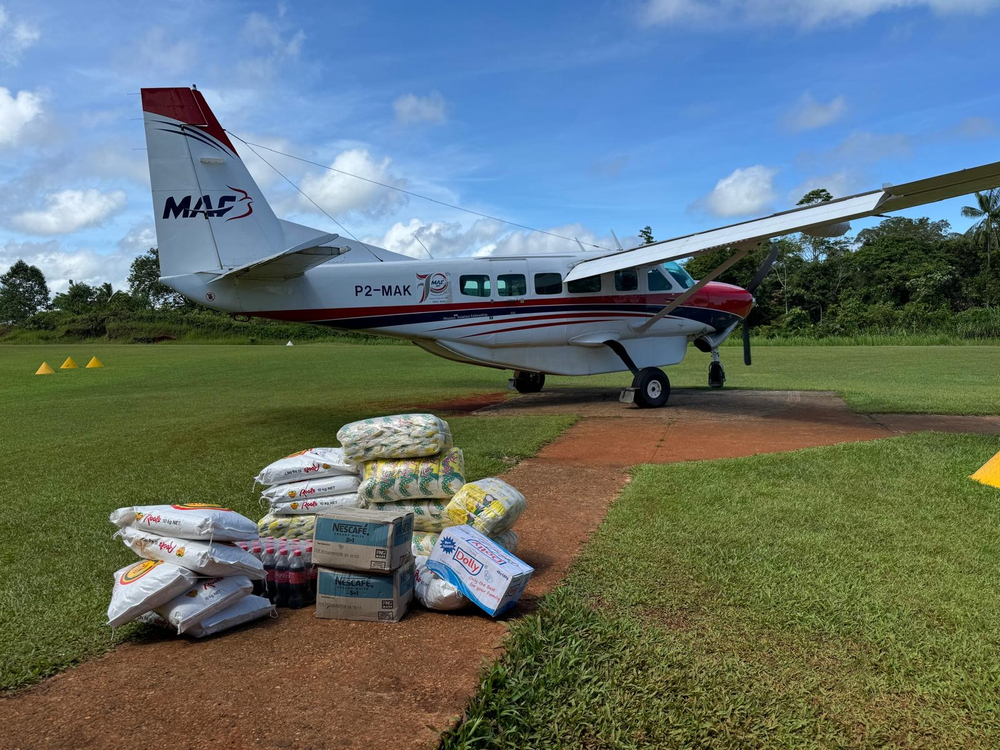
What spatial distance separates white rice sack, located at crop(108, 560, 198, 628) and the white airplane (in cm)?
683

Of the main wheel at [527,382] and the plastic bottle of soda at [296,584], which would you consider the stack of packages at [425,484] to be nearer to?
the plastic bottle of soda at [296,584]

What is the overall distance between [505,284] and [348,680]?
10904mm

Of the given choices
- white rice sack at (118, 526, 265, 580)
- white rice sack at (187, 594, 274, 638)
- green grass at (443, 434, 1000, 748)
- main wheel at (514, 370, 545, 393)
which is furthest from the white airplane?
white rice sack at (187, 594, 274, 638)

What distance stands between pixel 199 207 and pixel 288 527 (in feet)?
28.9

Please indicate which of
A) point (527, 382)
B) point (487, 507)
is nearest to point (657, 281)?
point (527, 382)

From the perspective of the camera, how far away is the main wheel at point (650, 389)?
44.5ft

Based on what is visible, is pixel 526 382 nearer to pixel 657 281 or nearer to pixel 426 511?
pixel 657 281

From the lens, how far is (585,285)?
550 inches

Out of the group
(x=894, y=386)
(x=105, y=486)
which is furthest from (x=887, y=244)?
(x=105, y=486)

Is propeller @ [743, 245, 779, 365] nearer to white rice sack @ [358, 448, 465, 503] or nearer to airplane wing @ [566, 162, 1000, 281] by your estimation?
airplane wing @ [566, 162, 1000, 281]

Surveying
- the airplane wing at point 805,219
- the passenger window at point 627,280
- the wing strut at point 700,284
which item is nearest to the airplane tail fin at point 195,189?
the airplane wing at point 805,219

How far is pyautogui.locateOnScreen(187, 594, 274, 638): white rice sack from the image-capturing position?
3811 mm

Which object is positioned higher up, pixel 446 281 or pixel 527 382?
pixel 446 281

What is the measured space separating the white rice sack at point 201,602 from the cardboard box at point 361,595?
1.48ft
